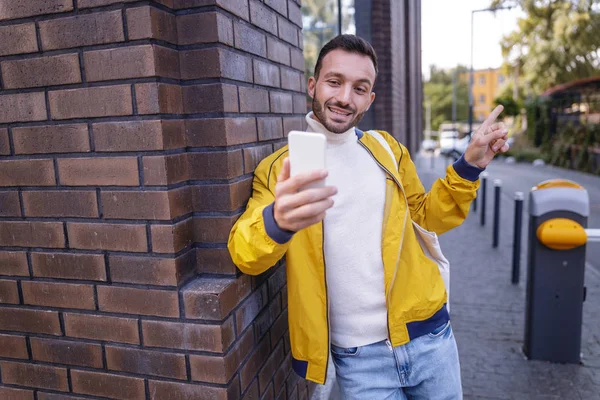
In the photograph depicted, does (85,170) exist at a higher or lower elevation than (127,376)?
higher

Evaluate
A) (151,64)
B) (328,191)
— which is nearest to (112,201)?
(151,64)

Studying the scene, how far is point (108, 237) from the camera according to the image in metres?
1.62

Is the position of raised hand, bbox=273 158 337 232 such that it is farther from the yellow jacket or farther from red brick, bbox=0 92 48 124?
red brick, bbox=0 92 48 124

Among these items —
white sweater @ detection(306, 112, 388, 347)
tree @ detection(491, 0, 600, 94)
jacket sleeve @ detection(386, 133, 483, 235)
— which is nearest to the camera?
white sweater @ detection(306, 112, 388, 347)

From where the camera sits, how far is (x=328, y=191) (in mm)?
1201

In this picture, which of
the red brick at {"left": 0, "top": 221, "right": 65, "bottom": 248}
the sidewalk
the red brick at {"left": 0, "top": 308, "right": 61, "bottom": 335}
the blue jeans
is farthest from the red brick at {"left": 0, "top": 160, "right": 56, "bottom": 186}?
the sidewalk

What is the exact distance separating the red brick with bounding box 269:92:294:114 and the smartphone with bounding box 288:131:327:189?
89 cm

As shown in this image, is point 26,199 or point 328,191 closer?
point 328,191

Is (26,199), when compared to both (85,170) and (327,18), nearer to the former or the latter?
(85,170)

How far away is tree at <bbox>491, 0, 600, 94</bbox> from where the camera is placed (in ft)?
89.9

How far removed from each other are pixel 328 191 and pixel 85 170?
0.87 meters

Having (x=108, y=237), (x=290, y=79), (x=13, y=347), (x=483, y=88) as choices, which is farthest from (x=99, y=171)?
(x=483, y=88)

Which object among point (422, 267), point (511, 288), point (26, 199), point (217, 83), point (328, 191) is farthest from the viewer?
point (511, 288)

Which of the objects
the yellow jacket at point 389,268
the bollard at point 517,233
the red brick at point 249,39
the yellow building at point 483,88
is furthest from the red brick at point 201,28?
the yellow building at point 483,88
